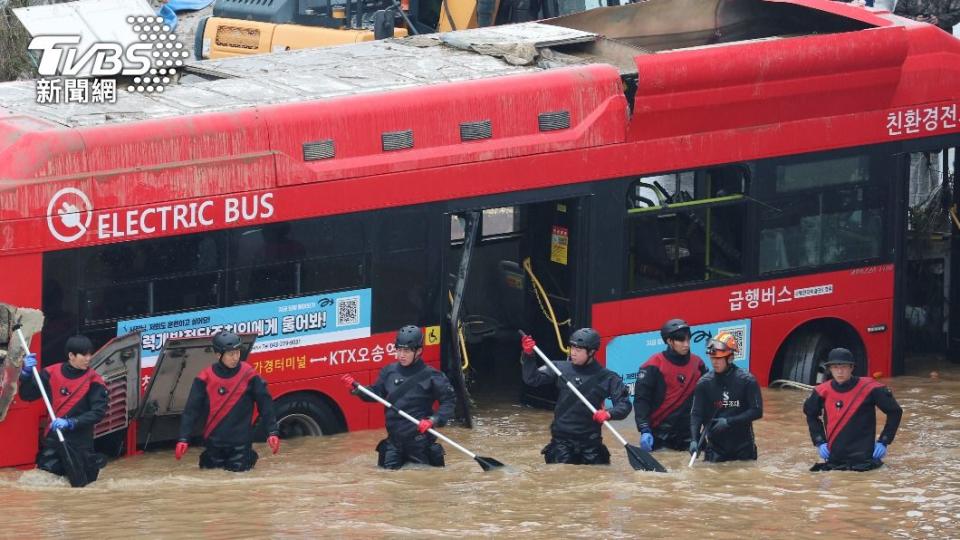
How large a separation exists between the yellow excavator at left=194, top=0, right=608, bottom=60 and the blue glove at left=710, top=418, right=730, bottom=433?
1125 centimetres

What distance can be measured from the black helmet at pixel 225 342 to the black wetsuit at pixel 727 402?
326 cm

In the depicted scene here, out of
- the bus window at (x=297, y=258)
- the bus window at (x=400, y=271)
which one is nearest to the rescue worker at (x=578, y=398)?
the bus window at (x=400, y=271)

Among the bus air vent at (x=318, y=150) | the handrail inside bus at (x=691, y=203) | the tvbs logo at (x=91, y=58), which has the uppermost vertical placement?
the tvbs logo at (x=91, y=58)

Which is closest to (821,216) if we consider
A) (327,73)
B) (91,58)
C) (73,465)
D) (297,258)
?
(327,73)

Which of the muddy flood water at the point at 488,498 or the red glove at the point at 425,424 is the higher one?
the red glove at the point at 425,424

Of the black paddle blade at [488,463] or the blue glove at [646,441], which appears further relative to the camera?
the black paddle blade at [488,463]

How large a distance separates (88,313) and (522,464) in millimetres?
3329

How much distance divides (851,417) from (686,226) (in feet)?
10.7

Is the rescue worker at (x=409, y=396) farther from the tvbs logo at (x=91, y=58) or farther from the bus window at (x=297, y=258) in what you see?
the tvbs logo at (x=91, y=58)

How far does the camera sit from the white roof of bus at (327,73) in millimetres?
14945

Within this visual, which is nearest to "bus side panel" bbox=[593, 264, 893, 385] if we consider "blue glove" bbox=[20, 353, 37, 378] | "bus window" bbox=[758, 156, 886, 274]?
"bus window" bbox=[758, 156, 886, 274]

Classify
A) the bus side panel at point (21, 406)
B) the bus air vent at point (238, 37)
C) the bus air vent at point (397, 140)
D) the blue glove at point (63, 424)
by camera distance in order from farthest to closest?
the bus air vent at point (238, 37) → the bus air vent at point (397, 140) → the bus side panel at point (21, 406) → the blue glove at point (63, 424)

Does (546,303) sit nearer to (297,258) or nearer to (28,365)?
(297,258)

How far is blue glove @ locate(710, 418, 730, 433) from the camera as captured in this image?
560 inches
